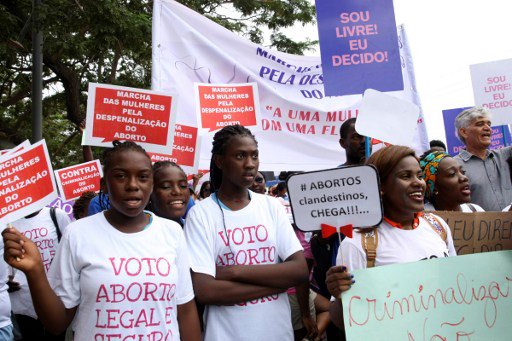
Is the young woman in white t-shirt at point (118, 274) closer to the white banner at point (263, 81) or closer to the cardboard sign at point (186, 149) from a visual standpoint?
the cardboard sign at point (186, 149)

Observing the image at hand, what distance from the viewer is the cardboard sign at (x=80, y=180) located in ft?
25.0

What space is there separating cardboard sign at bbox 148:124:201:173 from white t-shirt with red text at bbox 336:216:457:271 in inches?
118

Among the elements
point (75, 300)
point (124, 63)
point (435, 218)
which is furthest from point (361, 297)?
point (124, 63)

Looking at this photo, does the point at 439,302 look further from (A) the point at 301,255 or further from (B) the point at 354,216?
(A) the point at 301,255

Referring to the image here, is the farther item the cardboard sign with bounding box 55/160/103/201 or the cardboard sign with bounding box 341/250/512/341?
the cardboard sign with bounding box 55/160/103/201

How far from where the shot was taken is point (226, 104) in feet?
18.2

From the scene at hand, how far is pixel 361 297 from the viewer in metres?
2.41

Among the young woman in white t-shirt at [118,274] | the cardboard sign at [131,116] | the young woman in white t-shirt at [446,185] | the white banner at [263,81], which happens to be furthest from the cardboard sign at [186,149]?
the young woman in white t-shirt at [118,274]

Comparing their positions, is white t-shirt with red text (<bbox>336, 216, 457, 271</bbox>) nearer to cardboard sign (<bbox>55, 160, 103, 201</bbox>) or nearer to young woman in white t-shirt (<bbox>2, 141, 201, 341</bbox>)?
young woman in white t-shirt (<bbox>2, 141, 201, 341</bbox>)

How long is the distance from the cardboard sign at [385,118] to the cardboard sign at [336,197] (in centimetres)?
60

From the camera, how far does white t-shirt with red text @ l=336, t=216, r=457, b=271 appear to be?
250 cm

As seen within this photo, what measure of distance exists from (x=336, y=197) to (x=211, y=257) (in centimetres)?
72

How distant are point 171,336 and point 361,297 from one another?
810 mm

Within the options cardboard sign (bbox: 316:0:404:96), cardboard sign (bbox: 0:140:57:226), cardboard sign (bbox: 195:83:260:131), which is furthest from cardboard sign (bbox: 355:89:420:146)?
cardboard sign (bbox: 195:83:260:131)
